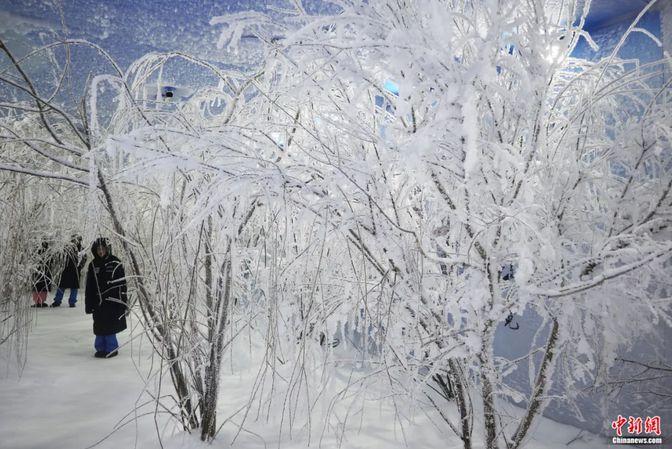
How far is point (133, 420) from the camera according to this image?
2.41 metres

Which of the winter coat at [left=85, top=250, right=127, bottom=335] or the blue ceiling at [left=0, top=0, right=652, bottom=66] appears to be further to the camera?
the blue ceiling at [left=0, top=0, right=652, bottom=66]

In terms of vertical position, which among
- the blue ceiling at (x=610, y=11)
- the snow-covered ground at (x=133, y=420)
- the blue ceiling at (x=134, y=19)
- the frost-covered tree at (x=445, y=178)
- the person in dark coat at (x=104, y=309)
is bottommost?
the snow-covered ground at (x=133, y=420)

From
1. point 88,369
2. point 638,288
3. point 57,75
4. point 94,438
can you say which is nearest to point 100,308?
point 88,369

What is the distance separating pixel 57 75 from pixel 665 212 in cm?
220

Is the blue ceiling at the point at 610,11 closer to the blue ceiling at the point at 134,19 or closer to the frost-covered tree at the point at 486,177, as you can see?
the frost-covered tree at the point at 486,177

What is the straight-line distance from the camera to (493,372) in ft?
4.50

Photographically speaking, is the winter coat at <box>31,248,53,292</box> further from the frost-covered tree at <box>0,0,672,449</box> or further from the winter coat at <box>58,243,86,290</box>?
the frost-covered tree at <box>0,0,672,449</box>

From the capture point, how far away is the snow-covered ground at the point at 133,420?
220 centimetres

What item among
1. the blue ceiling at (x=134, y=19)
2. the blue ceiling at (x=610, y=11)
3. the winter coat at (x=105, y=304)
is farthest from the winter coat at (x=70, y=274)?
the blue ceiling at (x=610, y=11)

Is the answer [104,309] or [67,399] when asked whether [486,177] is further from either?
[104,309]

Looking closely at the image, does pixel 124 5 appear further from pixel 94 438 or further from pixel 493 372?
pixel 493 372

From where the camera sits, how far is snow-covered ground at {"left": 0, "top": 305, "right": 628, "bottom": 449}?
2.20m

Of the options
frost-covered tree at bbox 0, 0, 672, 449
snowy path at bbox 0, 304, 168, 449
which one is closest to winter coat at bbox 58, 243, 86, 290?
snowy path at bbox 0, 304, 168, 449

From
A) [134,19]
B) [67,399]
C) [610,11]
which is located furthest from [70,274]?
[610,11]
